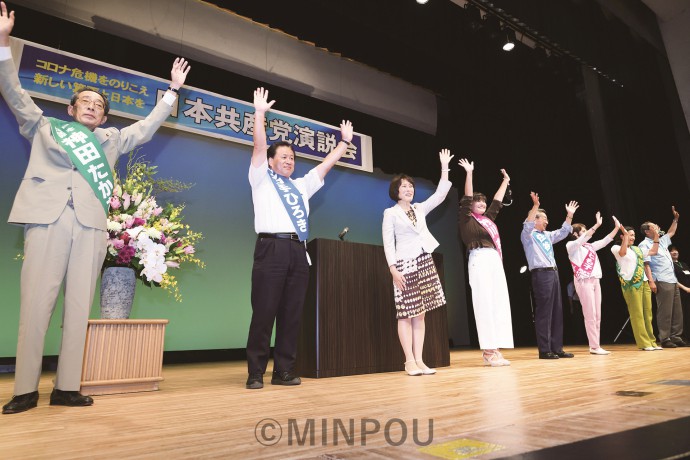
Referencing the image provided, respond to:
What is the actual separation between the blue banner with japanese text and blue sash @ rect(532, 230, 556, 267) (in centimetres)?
248

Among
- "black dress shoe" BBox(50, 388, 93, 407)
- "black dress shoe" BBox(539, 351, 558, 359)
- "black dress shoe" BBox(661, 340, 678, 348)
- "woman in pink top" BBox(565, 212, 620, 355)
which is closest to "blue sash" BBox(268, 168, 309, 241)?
"black dress shoe" BBox(50, 388, 93, 407)

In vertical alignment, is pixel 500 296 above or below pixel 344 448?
above

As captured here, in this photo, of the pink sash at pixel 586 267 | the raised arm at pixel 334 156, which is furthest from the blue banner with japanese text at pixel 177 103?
the pink sash at pixel 586 267

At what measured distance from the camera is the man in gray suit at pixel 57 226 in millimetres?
1699

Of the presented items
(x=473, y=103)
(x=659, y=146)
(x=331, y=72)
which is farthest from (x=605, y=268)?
(x=331, y=72)

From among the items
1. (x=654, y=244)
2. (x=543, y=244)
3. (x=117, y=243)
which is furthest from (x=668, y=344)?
(x=117, y=243)

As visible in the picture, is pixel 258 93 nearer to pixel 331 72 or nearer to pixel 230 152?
pixel 230 152

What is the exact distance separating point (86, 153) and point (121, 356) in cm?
101

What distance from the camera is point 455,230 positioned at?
6.84 meters

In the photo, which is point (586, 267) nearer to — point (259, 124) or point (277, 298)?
point (277, 298)

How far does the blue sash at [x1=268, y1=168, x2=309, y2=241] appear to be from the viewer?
2.37 metres

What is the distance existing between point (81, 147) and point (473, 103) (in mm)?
5340

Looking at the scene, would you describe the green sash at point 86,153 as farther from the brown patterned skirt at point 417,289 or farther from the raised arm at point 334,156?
the brown patterned skirt at point 417,289

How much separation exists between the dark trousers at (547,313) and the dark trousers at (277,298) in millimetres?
2355
